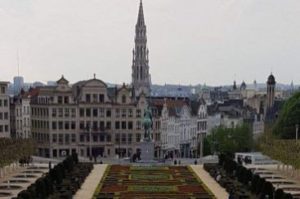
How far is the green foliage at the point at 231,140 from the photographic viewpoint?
106 m

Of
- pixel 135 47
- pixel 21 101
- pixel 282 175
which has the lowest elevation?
pixel 282 175

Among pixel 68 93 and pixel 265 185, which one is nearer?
pixel 265 185

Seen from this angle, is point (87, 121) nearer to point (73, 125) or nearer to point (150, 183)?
point (73, 125)

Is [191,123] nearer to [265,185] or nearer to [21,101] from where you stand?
[21,101]

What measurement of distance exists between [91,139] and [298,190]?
59.6 metres

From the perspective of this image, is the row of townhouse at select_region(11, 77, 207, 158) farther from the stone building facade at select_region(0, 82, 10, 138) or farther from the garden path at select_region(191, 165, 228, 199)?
the garden path at select_region(191, 165, 228, 199)

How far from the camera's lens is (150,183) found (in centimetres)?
6138

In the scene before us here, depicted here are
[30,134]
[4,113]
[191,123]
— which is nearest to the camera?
[4,113]

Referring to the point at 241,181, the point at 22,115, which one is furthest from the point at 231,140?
the point at 241,181

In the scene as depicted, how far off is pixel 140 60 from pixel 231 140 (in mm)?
43080

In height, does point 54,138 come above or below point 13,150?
below

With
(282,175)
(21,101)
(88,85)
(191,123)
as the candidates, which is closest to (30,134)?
(21,101)

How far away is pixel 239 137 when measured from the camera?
108312mm

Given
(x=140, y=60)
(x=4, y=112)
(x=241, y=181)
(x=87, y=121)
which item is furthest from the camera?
(x=140, y=60)
